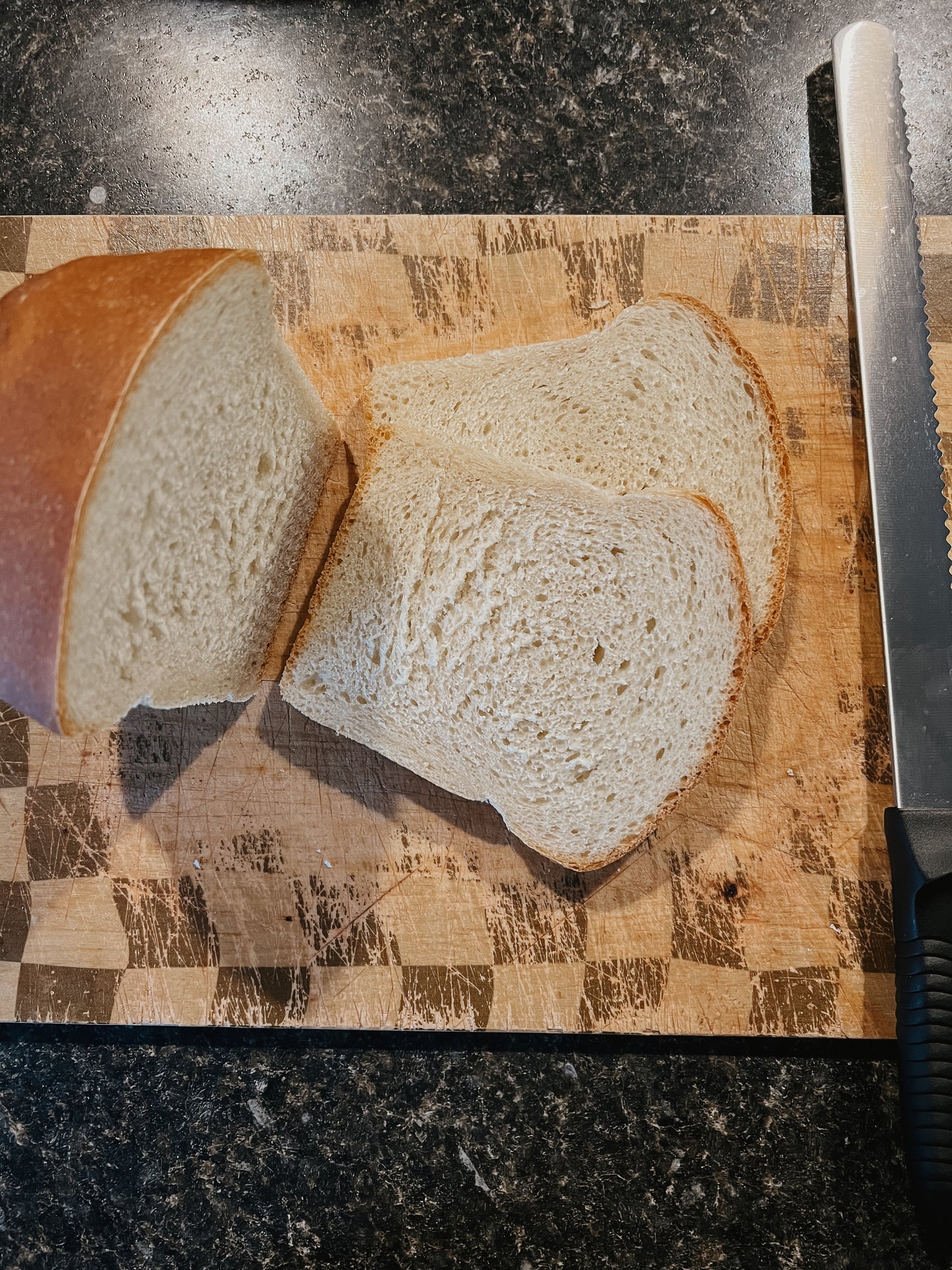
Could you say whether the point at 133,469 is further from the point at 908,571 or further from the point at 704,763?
the point at 908,571

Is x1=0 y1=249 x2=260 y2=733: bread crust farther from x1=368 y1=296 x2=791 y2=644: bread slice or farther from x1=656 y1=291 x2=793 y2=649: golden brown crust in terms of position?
x1=656 y1=291 x2=793 y2=649: golden brown crust

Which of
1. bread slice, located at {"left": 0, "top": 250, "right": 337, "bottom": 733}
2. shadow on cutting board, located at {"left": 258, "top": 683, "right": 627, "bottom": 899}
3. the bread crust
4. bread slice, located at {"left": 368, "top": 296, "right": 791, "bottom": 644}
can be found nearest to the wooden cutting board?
shadow on cutting board, located at {"left": 258, "top": 683, "right": 627, "bottom": 899}

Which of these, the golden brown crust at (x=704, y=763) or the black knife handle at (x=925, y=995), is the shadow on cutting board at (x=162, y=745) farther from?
the black knife handle at (x=925, y=995)

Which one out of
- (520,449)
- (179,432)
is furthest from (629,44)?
(179,432)

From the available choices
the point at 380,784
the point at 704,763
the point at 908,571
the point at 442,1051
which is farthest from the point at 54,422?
the point at 908,571

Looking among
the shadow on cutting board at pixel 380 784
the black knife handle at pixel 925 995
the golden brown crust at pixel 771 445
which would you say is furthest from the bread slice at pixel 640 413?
the shadow on cutting board at pixel 380 784

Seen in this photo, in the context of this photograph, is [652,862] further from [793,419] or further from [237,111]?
[237,111]
